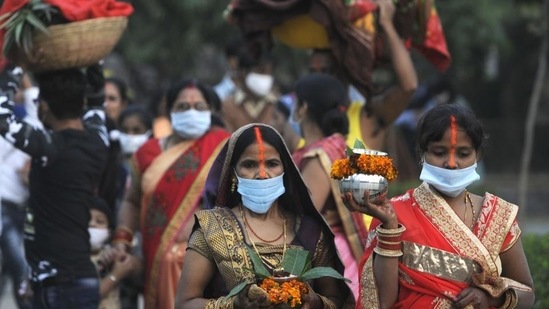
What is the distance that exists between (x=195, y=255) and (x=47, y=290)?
184 cm

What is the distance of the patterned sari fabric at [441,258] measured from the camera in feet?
18.2

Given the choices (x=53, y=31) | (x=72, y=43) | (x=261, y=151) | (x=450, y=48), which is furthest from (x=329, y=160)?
(x=450, y=48)

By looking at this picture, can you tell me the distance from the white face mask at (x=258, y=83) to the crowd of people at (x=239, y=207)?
85 cm

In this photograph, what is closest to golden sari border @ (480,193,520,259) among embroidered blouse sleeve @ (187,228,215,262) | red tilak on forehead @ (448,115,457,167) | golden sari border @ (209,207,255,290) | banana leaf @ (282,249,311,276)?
red tilak on forehead @ (448,115,457,167)

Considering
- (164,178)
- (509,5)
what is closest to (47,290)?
Answer: (164,178)

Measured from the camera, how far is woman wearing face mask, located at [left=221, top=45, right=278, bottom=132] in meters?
11.5

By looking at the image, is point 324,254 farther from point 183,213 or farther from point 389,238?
point 183,213

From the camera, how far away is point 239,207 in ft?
19.3

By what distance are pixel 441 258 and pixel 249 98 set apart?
6292 millimetres

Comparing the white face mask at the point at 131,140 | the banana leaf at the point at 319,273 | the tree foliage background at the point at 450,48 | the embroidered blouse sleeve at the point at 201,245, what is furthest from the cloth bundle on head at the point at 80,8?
the tree foliage background at the point at 450,48

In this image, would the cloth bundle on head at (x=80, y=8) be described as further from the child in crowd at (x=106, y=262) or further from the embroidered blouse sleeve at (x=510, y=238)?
the embroidered blouse sleeve at (x=510, y=238)

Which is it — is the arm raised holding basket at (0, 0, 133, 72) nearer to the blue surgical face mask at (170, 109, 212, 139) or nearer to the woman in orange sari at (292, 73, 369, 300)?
the blue surgical face mask at (170, 109, 212, 139)

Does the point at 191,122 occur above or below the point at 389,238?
below

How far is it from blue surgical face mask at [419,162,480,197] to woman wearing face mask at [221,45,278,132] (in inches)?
234
